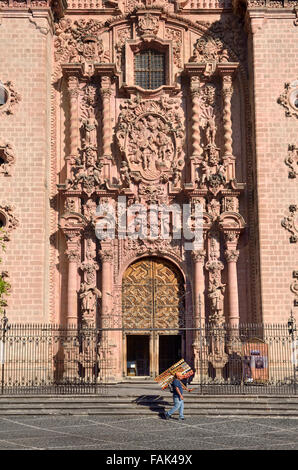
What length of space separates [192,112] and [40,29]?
656 cm

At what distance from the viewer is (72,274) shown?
2505 centimetres

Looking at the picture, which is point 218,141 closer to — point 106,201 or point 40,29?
point 106,201

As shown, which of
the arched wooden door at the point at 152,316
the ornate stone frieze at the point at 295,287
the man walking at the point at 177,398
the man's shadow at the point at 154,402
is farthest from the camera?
the arched wooden door at the point at 152,316

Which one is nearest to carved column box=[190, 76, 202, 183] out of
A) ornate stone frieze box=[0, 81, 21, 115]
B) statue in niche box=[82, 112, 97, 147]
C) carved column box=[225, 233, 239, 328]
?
carved column box=[225, 233, 239, 328]

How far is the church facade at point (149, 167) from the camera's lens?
965 inches

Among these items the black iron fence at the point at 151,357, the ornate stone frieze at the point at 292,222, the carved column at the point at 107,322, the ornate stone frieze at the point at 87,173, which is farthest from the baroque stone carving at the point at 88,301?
the ornate stone frieze at the point at 292,222

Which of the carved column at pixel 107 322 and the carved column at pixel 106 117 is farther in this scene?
the carved column at pixel 106 117

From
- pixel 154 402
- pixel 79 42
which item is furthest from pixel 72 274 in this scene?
pixel 79 42

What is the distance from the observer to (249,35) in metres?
26.1

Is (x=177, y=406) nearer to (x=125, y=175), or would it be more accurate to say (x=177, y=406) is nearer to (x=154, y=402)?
(x=154, y=402)

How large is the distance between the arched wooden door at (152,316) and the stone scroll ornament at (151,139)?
3.52 meters

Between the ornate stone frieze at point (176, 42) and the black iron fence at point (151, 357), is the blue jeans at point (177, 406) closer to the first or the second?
the black iron fence at point (151, 357)

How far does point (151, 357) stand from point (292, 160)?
8.91 m

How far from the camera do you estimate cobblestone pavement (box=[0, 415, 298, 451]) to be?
45.4 feet
